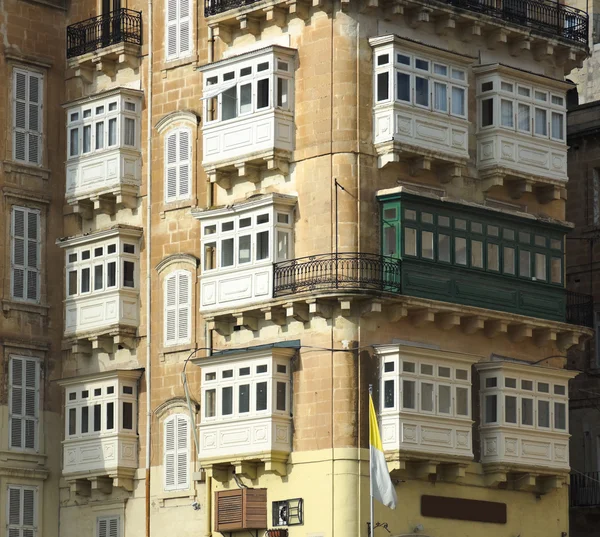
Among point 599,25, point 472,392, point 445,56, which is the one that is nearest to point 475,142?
point 445,56

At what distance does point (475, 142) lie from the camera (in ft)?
198

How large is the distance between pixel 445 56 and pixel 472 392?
380 inches

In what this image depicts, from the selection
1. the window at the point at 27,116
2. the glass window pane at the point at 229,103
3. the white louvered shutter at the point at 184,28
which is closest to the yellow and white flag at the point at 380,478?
the glass window pane at the point at 229,103

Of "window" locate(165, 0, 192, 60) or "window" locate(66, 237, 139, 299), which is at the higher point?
"window" locate(165, 0, 192, 60)

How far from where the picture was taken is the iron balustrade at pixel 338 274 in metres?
56.8

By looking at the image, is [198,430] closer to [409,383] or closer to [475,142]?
[409,383]

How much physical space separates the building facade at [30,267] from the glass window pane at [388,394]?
12394mm

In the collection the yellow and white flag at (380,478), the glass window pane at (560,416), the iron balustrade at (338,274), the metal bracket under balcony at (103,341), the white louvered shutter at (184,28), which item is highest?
the white louvered shutter at (184,28)

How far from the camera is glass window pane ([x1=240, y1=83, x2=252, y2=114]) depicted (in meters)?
59.6

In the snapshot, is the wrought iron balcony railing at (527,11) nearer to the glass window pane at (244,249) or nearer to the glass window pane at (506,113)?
the glass window pane at (506,113)

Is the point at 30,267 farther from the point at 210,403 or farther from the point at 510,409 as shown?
the point at 510,409

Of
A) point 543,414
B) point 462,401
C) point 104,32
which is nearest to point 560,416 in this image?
point 543,414

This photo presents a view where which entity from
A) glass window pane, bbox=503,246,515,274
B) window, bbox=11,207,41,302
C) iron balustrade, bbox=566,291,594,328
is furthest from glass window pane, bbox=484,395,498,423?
window, bbox=11,207,41,302

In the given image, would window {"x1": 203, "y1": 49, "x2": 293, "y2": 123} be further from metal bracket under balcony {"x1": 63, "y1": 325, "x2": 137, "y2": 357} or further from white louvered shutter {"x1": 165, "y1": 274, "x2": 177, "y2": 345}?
metal bracket under balcony {"x1": 63, "y1": 325, "x2": 137, "y2": 357}
